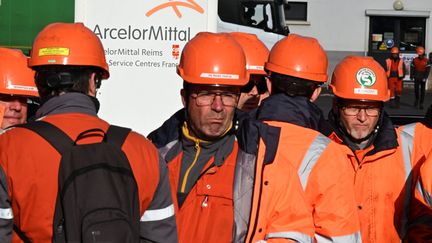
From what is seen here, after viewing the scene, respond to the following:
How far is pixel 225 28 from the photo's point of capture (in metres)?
11.5

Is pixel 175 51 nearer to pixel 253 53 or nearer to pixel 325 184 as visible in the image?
pixel 253 53

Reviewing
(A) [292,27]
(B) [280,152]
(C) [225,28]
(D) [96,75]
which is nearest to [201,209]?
(B) [280,152]

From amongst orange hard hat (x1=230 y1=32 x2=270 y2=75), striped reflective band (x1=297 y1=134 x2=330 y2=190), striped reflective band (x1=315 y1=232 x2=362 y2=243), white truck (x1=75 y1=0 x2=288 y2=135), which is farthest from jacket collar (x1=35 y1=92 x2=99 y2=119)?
white truck (x1=75 y1=0 x2=288 y2=135)

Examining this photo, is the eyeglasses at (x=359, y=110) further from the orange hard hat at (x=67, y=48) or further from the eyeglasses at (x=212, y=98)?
the orange hard hat at (x=67, y=48)

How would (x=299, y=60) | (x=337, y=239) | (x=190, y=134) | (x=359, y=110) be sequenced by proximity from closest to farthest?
1. (x=337, y=239)
2. (x=190, y=134)
3. (x=299, y=60)
4. (x=359, y=110)

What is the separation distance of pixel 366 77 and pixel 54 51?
209 centimetres

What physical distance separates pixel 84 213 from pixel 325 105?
64.6 ft

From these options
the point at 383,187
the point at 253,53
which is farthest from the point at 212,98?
the point at 253,53

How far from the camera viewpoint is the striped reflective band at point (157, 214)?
266 cm

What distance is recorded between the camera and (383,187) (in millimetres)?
3814

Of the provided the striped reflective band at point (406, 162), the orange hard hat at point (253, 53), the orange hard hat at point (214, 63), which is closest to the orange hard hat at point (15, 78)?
the orange hard hat at point (214, 63)

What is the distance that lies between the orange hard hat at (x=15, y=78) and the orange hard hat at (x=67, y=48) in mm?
1599

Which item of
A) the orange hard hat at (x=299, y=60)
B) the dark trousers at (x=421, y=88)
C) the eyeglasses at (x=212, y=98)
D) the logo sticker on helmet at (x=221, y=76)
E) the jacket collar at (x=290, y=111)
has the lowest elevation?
the dark trousers at (x=421, y=88)

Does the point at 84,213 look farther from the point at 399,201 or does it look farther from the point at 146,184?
the point at 399,201
